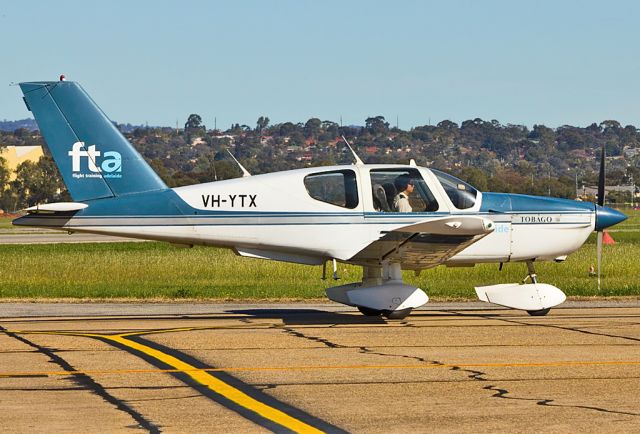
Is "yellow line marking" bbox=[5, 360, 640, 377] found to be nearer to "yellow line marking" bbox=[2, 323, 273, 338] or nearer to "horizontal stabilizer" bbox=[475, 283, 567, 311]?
"yellow line marking" bbox=[2, 323, 273, 338]

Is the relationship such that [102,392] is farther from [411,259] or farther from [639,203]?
[639,203]

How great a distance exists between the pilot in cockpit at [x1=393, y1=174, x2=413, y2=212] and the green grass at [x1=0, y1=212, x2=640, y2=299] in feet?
18.3

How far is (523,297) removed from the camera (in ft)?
55.7

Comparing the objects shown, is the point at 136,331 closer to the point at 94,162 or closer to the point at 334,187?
the point at 94,162

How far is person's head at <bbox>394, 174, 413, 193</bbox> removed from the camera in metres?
16.7

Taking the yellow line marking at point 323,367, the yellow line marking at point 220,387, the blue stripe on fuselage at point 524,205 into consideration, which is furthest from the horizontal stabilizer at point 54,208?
the blue stripe on fuselage at point 524,205

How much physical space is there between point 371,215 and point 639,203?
134 meters

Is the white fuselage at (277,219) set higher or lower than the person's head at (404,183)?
lower

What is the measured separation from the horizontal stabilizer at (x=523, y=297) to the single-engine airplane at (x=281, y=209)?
0.05 ft

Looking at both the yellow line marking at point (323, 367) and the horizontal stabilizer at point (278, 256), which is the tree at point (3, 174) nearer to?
the horizontal stabilizer at point (278, 256)

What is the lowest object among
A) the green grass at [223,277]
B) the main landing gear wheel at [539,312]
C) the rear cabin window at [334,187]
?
the green grass at [223,277]

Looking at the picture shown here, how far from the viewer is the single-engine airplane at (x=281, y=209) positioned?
16.5 m

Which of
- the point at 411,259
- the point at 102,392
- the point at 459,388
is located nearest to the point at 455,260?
the point at 411,259

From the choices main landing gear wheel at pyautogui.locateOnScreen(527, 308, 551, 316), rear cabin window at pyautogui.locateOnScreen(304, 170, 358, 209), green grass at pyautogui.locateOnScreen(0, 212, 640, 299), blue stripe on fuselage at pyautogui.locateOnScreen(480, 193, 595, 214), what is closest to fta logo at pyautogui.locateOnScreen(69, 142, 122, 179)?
rear cabin window at pyautogui.locateOnScreen(304, 170, 358, 209)
